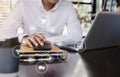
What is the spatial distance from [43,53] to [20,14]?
2.60 feet

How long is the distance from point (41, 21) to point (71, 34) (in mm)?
236

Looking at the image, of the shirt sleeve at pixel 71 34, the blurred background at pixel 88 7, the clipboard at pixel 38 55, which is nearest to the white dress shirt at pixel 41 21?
the shirt sleeve at pixel 71 34

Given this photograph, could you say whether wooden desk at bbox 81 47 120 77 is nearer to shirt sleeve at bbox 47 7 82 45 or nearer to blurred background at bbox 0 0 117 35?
shirt sleeve at bbox 47 7 82 45

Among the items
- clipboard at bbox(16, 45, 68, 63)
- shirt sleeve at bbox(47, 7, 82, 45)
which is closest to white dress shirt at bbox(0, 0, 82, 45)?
shirt sleeve at bbox(47, 7, 82, 45)

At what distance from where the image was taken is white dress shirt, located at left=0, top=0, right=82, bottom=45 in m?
1.52

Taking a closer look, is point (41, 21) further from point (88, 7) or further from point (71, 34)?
point (88, 7)

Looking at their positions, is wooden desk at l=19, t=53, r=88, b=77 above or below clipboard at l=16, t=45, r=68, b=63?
below

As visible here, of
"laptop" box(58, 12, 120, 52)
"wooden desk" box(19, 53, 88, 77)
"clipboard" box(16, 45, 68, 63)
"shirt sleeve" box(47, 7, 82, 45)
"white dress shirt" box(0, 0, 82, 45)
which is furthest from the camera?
"white dress shirt" box(0, 0, 82, 45)

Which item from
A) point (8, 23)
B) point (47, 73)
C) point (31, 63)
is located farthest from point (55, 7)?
point (47, 73)

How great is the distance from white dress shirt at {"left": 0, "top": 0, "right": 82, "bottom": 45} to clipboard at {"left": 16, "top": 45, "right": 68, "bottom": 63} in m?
0.55

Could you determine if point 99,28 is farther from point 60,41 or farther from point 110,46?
point 60,41

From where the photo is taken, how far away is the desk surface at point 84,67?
2.28ft

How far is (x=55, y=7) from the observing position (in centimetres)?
168

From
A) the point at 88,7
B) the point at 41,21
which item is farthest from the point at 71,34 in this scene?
the point at 88,7
